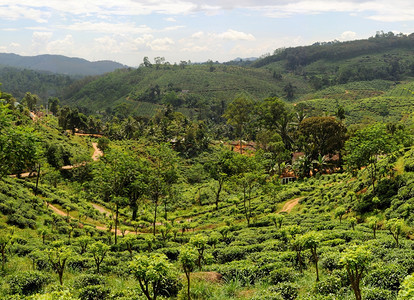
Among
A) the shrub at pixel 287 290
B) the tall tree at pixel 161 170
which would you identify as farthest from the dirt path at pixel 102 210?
the shrub at pixel 287 290

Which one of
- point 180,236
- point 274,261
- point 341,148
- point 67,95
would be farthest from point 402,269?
point 67,95

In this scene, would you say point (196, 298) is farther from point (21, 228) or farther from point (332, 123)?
point (332, 123)

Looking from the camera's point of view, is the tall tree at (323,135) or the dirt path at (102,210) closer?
the dirt path at (102,210)

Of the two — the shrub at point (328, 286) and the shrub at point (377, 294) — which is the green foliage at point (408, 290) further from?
the shrub at point (328, 286)

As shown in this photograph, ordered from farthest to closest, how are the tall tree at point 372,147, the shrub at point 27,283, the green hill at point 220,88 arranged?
the green hill at point 220,88 → the tall tree at point 372,147 → the shrub at point 27,283

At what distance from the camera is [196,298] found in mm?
10875

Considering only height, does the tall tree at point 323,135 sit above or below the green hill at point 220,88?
below

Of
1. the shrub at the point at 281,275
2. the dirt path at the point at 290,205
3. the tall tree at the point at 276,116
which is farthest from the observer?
the tall tree at the point at 276,116

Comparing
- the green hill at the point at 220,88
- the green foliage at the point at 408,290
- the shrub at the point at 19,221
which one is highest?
the green hill at the point at 220,88

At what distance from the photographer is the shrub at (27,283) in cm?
1132

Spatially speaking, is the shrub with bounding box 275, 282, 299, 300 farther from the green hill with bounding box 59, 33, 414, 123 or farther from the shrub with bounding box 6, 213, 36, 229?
the green hill with bounding box 59, 33, 414, 123

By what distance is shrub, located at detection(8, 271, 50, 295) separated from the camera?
1132 cm

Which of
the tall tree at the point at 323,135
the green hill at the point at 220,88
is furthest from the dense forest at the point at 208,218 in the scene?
the green hill at the point at 220,88

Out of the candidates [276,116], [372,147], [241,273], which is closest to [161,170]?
[241,273]
